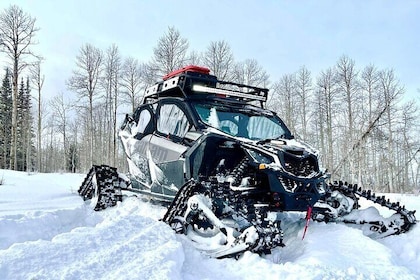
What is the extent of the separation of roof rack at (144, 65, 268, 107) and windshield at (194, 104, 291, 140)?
263 mm

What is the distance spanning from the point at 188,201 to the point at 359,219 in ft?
8.48

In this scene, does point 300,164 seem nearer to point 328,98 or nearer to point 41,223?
point 41,223

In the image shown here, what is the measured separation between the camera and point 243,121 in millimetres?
5695

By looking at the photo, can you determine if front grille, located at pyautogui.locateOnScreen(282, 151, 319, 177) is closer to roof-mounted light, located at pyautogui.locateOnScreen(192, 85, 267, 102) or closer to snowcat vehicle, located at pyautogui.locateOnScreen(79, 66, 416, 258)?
snowcat vehicle, located at pyautogui.locateOnScreen(79, 66, 416, 258)

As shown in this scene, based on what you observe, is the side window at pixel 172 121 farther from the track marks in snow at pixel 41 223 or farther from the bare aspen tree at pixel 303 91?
the bare aspen tree at pixel 303 91

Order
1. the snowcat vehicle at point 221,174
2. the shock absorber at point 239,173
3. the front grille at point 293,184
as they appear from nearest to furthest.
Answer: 1. the snowcat vehicle at point 221,174
2. the front grille at point 293,184
3. the shock absorber at point 239,173

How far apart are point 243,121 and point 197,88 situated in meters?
0.93

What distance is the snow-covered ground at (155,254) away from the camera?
2465 mm

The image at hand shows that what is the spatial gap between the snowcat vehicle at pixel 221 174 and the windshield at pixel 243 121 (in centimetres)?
2

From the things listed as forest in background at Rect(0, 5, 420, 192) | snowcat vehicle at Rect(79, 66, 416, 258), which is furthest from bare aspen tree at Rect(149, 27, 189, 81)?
snowcat vehicle at Rect(79, 66, 416, 258)

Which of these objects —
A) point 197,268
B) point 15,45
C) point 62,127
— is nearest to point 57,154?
point 62,127

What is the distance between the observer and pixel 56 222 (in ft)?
13.7

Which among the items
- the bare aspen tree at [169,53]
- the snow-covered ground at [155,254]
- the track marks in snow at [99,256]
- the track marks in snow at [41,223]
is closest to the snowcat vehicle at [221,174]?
the snow-covered ground at [155,254]

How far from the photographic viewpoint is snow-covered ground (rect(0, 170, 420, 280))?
8.09ft
